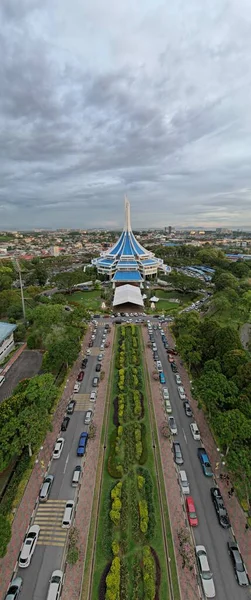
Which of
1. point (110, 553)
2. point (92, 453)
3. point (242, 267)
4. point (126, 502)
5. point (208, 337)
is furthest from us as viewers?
point (242, 267)

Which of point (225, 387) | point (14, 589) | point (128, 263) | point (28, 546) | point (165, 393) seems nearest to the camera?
point (14, 589)

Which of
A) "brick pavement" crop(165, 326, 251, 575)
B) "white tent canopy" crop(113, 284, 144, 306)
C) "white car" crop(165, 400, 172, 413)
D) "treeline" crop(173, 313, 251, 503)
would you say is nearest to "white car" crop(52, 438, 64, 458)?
"white car" crop(165, 400, 172, 413)

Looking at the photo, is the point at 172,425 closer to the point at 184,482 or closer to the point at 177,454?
the point at 177,454

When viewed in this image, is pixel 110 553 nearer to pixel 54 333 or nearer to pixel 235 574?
pixel 235 574

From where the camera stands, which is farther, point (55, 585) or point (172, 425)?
point (172, 425)

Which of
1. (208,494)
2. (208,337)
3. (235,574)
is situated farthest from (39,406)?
(208,337)

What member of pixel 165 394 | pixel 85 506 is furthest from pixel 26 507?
pixel 165 394
